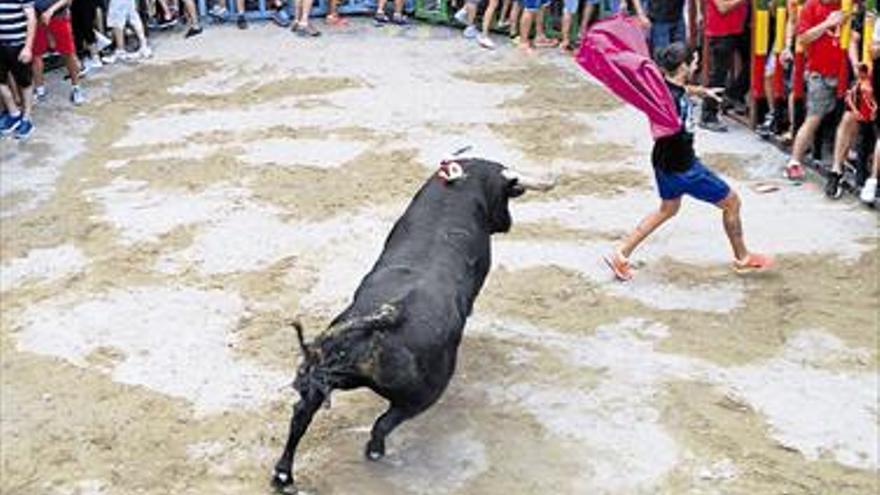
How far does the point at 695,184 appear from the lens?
27.3 ft

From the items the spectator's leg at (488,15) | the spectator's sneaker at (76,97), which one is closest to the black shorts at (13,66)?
the spectator's sneaker at (76,97)

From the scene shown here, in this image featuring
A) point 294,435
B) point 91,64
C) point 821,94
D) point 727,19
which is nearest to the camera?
point 294,435

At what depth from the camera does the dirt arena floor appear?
6.43 m

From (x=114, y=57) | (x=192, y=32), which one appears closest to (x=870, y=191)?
(x=114, y=57)

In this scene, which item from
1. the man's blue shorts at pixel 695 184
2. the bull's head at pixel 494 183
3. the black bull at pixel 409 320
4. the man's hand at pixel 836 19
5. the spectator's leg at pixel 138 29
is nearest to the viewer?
the black bull at pixel 409 320

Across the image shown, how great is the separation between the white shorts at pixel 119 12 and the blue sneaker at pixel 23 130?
2.92 m

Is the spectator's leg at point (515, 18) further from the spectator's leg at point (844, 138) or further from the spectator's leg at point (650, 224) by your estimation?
the spectator's leg at point (650, 224)

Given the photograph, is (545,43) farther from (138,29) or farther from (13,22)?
(13,22)

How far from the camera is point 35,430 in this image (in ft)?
22.7

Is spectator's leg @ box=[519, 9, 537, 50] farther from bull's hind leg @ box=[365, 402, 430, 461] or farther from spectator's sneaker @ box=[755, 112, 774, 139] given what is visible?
bull's hind leg @ box=[365, 402, 430, 461]

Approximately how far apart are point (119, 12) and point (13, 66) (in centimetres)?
289

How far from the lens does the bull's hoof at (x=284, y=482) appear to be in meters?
6.10

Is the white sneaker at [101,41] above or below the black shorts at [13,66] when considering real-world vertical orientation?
below

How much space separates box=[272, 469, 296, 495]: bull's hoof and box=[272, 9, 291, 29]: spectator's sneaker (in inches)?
447
